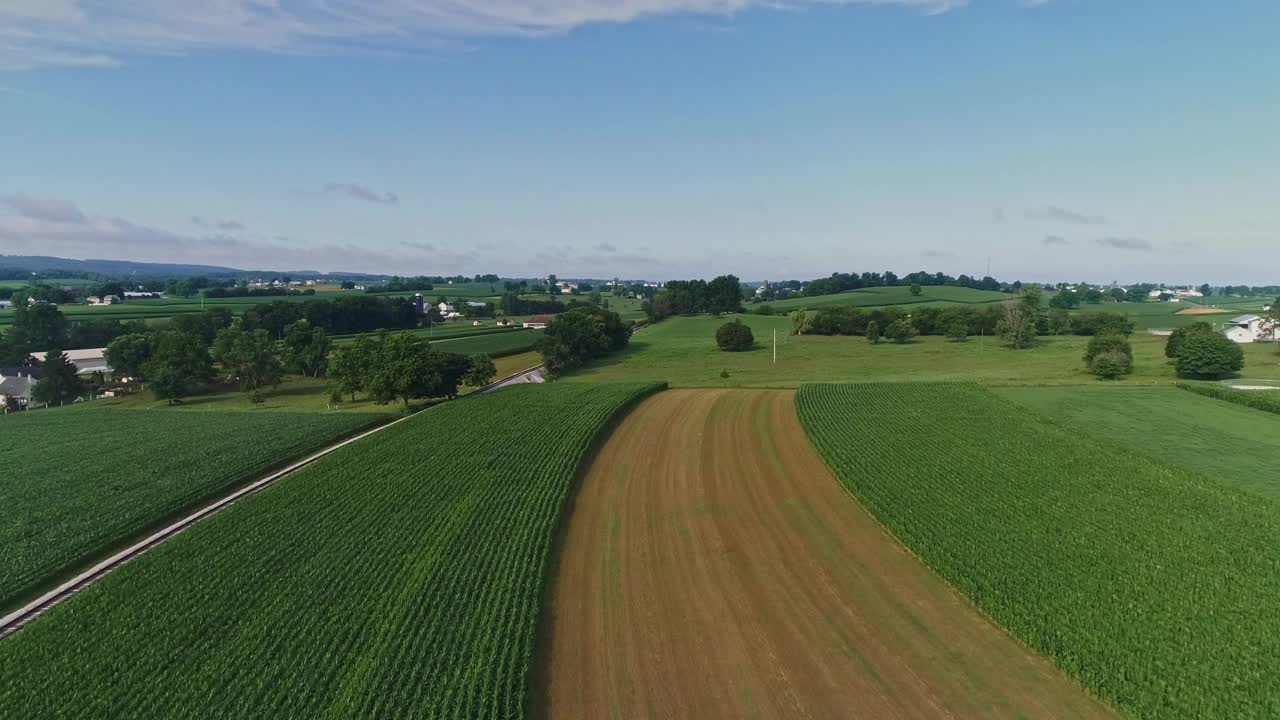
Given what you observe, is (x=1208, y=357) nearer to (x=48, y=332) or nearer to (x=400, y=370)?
(x=400, y=370)

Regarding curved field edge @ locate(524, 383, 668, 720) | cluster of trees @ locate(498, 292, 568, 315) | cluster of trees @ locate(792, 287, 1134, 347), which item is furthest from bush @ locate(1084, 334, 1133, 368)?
cluster of trees @ locate(498, 292, 568, 315)

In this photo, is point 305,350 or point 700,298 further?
point 700,298

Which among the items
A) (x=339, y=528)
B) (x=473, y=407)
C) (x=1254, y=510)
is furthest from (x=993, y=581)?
(x=473, y=407)

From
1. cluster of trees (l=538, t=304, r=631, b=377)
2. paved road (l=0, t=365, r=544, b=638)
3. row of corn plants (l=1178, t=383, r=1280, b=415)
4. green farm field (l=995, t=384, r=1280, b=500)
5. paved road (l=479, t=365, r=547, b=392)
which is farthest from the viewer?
cluster of trees (l=538, t=304, r=631, b=377)

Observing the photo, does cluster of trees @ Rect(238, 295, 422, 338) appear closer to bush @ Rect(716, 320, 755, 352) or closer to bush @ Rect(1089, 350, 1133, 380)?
bush @ Rect(716, 320, 755, 352)

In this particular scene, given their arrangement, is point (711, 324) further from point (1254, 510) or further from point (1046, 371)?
point (1254, 510)

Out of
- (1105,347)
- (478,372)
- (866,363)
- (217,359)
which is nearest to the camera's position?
(478,372)

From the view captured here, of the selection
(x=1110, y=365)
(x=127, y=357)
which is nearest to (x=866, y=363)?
(x=1110, y=365)
